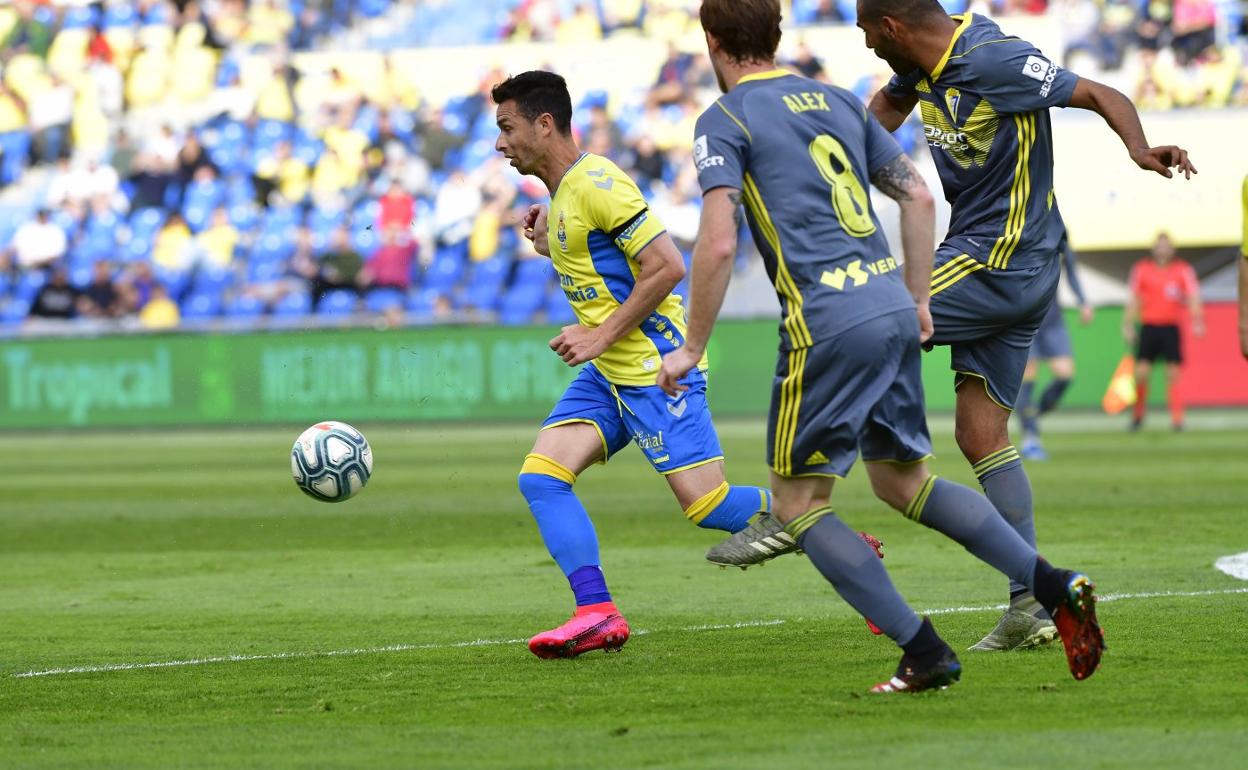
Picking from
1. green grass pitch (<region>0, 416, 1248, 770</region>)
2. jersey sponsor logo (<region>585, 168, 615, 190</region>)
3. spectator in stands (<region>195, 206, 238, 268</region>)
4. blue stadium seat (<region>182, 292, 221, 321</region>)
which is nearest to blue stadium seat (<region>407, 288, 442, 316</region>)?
blue stadium seat (<region>182, 292, 221, 321</region>)

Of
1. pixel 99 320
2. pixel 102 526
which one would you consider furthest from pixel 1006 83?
pixel 99 320

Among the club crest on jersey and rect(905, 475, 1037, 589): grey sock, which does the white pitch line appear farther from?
the club crest on jersey

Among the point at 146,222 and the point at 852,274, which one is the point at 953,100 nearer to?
the point at 852,274

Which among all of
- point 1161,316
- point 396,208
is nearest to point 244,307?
point 396,208

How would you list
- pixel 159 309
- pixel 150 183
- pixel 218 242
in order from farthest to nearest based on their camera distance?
pixel 150 183, pixel 218 242, pixel 159 309

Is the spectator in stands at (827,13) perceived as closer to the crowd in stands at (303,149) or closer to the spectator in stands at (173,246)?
the crowd in stands at (303,149)

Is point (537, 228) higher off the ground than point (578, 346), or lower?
higher

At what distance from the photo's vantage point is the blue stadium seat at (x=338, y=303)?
84.1ft

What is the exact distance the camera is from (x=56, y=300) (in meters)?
26.2

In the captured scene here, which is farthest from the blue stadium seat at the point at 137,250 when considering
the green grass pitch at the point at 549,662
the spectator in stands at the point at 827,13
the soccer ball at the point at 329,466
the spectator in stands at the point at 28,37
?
the soccer ball at the point at 329,466

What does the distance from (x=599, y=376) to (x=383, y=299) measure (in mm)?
19115

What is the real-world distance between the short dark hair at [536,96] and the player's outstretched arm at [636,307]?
657 millimetres

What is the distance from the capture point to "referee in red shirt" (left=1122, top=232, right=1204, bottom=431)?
21281mm

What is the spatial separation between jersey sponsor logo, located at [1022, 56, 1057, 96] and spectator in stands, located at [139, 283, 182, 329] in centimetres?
2157
